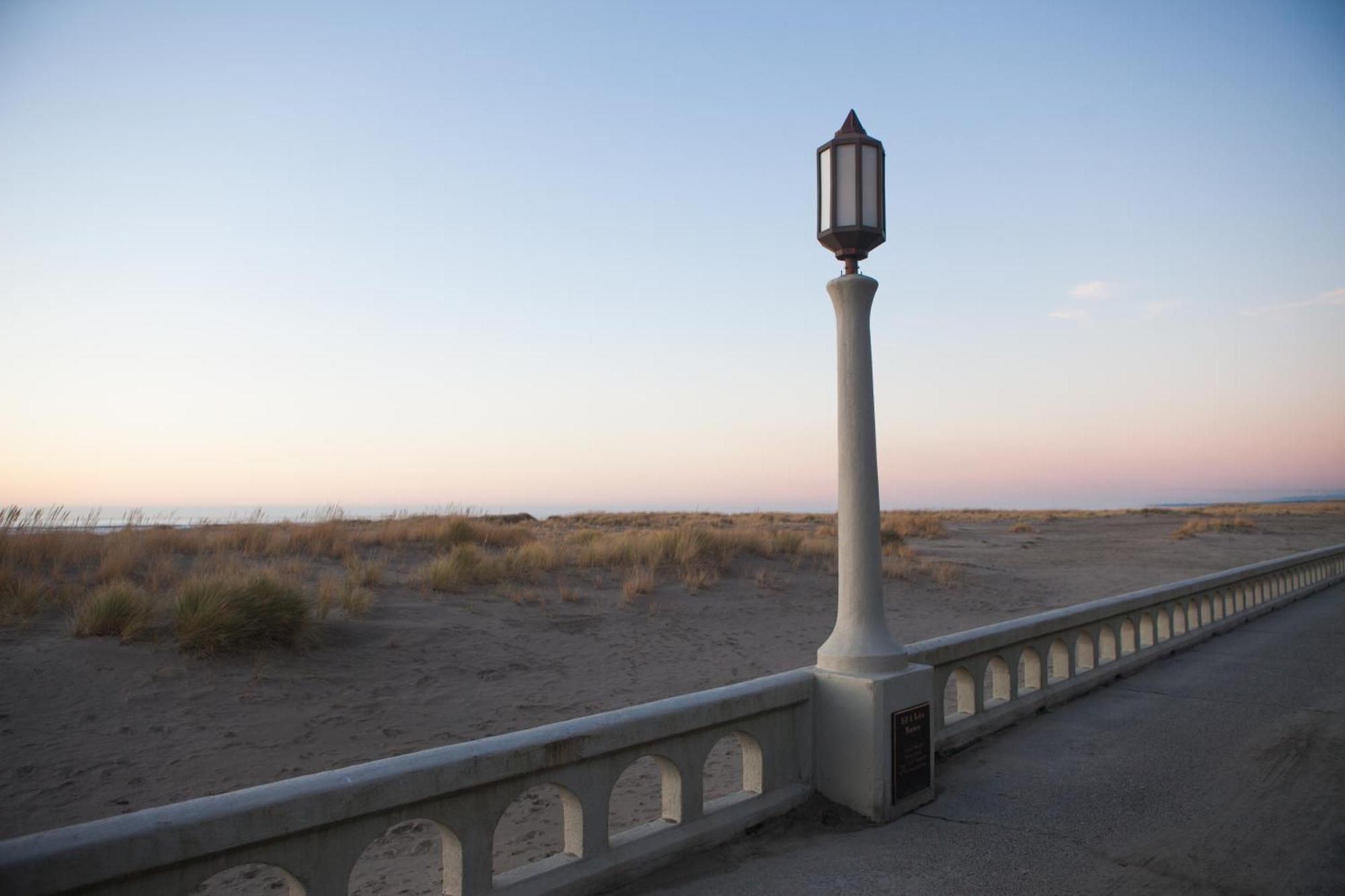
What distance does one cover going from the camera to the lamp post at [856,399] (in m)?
4.99

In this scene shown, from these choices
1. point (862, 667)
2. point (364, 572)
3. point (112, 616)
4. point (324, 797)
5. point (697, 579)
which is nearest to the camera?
point (324, 797)

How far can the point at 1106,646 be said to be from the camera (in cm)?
923

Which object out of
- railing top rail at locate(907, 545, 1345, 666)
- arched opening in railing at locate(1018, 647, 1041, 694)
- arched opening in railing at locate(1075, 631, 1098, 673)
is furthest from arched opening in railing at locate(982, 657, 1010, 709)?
arched opening in railing at locate(1075, 631, 1098, 673)

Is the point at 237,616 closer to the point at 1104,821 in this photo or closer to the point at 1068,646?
the point at 1068,646

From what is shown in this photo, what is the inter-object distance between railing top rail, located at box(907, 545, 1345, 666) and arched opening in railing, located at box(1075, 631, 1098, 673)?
0.58 feet

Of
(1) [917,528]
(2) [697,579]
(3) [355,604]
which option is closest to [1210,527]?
(1) [917,528]

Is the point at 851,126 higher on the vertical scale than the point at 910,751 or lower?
higher

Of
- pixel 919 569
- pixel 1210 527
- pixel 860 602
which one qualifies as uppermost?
pixel 860 602

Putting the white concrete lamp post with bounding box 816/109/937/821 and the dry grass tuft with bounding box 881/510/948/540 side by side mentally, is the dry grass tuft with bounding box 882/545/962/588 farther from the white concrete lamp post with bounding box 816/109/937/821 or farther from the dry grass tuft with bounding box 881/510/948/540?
the white concrete lamp post with bounding box 816/109/937/821

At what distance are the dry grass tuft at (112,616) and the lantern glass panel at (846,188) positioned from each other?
9.47 meters

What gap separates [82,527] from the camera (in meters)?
15.7

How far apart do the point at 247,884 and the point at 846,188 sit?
6228 millimetres

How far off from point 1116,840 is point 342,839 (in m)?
3.81

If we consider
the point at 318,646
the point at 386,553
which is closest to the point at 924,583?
the point at 386,553
